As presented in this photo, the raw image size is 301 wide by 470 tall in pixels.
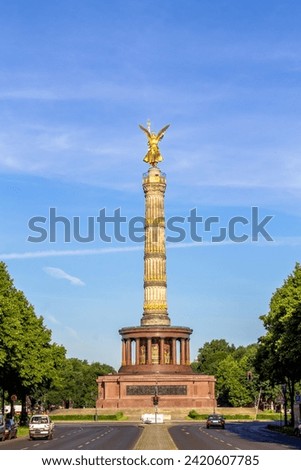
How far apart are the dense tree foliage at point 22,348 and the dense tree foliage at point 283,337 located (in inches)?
875

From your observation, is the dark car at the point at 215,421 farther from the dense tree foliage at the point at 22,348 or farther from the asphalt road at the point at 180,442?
the dense tree foliage at the point at 22,348

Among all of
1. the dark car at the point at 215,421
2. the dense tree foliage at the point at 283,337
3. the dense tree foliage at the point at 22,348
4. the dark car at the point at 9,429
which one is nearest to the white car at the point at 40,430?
the dark car at the point at 9,429

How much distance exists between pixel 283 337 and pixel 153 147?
79961mm

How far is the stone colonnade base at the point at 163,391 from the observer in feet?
405

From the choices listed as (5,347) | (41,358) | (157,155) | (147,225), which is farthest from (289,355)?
(157,155)

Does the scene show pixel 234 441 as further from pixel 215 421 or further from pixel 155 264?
pixel 155 264

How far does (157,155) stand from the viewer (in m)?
141

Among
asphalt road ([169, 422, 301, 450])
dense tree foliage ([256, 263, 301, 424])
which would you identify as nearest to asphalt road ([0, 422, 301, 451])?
asphalt road ([169, 422, 301, 450])

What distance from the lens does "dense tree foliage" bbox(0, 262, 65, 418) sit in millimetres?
65125

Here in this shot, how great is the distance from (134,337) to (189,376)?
11536 millimetres

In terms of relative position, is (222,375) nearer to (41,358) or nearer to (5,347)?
(41,358)

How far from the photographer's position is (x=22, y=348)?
6781cm
